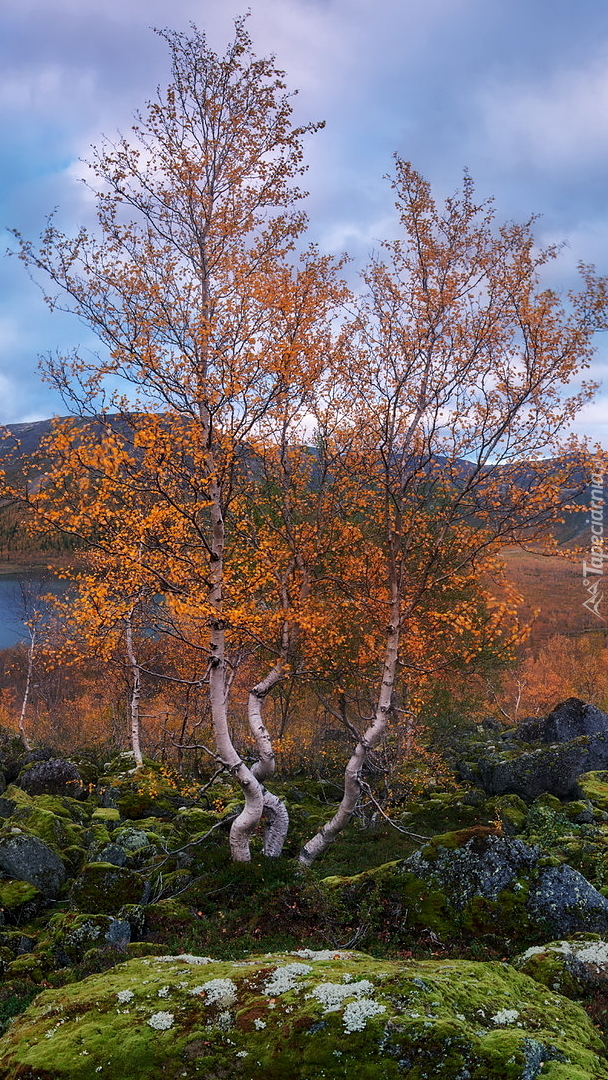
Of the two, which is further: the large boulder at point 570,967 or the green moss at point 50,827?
the green moss at point 50,827

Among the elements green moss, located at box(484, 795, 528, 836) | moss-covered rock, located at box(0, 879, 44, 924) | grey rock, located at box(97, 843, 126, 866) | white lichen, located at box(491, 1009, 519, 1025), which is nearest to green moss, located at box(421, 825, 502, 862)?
green moss, located at box(484, 795, 528, 836)

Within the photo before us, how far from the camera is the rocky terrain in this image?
17.0 feet

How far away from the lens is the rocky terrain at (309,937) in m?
5.17

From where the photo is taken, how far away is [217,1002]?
5.85m

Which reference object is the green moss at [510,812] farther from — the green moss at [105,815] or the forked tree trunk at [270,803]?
the green moss at [105,815]

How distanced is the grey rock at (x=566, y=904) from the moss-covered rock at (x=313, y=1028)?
157 inches

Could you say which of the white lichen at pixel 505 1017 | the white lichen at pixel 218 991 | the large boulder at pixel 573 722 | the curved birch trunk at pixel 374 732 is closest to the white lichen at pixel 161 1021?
the white lichen at pixel 218 991

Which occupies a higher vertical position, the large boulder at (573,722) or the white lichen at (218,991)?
the white lichen at (218,991)

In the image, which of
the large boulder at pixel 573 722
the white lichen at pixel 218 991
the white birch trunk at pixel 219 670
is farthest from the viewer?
the large boulder at pixel 573 722

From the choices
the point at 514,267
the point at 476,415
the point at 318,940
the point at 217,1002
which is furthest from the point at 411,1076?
the point at 514,267

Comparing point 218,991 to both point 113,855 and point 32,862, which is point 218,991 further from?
point 32,862

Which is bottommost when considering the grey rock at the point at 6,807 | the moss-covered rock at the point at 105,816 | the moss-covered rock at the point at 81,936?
the moss-covered rock at the point at 105,816

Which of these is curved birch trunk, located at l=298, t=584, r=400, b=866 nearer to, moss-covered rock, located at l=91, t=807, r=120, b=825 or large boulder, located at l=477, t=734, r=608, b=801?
moss-covered rock, located at l=91, t=807, r=120, b=825

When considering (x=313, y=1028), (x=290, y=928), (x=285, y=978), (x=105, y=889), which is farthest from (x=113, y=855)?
(x=313, y=1028)
